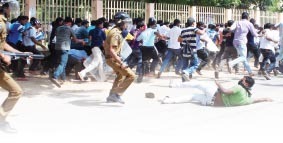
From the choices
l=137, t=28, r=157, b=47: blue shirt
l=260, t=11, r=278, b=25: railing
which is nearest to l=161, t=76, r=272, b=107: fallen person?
l=137, t=28, r=157, b=47: blue shirt

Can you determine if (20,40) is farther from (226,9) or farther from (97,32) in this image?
(226,9)

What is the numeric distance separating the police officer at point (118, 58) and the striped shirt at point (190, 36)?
344 centimetres

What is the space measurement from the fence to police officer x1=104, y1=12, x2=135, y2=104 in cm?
612

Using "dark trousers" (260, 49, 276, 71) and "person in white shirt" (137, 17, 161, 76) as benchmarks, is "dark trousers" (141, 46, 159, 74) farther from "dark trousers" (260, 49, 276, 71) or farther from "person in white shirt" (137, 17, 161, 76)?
"dark trousers" (260, 49, 276, 71)

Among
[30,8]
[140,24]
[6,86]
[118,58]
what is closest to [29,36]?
[30,8]

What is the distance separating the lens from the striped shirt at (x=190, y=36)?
1143 cm

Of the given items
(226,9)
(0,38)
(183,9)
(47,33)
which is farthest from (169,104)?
(226,9)

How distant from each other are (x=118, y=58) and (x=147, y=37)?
13.2 ft

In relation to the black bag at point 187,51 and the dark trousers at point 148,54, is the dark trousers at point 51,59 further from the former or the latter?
the black bag at point 187,51

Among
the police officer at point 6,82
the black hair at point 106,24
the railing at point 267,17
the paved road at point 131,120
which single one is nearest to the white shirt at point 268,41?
the paved road at point 131,120

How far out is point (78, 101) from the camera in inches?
346

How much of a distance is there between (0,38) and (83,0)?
915 centimetres

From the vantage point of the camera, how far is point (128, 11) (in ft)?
53.4

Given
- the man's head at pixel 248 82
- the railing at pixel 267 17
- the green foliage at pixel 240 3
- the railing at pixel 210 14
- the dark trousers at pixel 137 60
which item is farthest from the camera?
the railing at pixel 267 17
